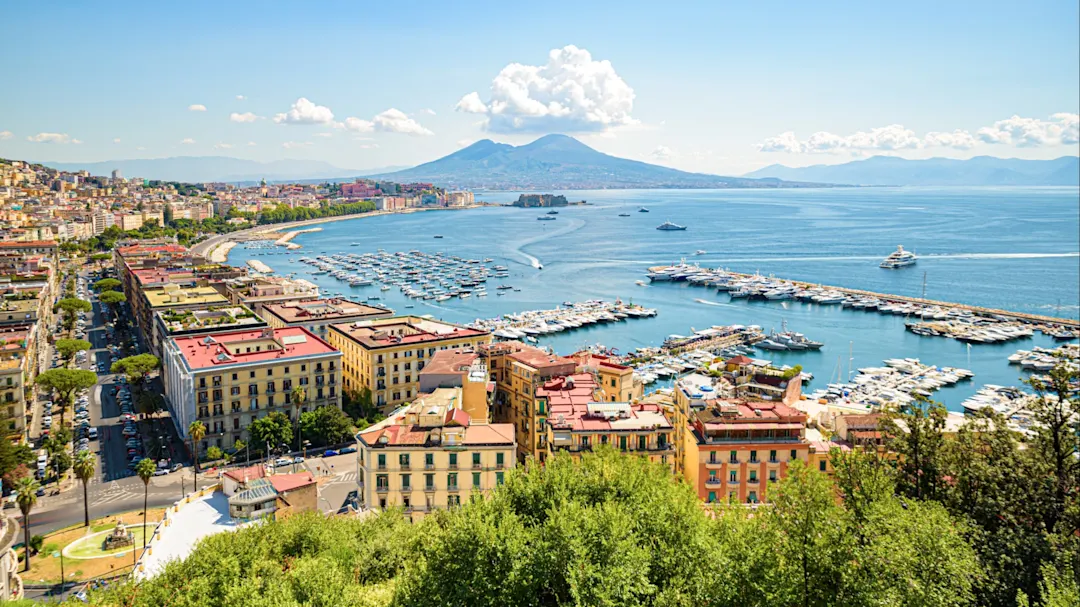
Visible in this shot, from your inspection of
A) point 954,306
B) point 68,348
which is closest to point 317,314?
point 68,348

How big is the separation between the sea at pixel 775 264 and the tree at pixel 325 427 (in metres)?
20.4

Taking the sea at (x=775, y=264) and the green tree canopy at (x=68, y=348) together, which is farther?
the sea at (x=775, y=264)

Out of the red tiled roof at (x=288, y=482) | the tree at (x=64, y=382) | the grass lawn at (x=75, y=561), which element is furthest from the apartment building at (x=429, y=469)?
the tree at (x=64, y=382)

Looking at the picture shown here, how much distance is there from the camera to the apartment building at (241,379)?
77.8ft

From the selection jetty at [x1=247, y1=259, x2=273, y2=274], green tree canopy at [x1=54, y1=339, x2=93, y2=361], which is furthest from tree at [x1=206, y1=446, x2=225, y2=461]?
jetty at [x1=247, y1=259, x2=273, y2=274]

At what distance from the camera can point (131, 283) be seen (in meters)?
45.2

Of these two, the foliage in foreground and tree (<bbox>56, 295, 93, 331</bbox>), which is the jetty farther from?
the foliage in foreground

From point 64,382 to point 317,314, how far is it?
402 inches

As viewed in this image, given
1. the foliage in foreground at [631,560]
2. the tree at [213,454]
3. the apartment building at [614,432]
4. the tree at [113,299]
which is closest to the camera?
the foliage in foreground at [631,560]

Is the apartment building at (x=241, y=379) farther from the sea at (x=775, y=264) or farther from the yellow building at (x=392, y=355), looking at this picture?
the sea at (x=775, y=264)

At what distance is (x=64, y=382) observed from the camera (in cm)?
2658

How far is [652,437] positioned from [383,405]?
1342 cm

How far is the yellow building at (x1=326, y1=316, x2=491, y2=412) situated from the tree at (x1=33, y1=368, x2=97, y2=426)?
9142mm

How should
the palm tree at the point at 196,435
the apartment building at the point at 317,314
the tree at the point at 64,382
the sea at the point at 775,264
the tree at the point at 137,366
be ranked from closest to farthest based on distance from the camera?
the palm tree at the point at 196,435 < the tree at the point at 64,382 < the tree at the point at 137,366 < the apartment building at the point at 317,314 < the sea at the point at 775,264
